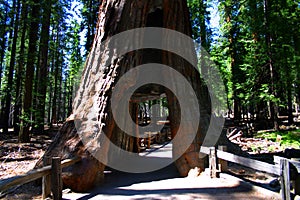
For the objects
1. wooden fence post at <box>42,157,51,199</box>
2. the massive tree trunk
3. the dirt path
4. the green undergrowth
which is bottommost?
the dirt path

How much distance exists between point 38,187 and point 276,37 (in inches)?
781

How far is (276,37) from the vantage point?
19.8 m

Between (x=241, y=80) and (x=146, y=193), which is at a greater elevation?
(x=241, y=80)

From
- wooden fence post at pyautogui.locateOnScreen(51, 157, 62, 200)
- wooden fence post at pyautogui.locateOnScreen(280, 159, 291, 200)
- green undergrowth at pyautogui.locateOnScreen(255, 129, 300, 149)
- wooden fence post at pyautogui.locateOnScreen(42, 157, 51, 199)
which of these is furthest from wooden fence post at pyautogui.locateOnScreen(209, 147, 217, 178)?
green undergrowth at pyautogui.locateOnScreen(255, 129, 300, 149)

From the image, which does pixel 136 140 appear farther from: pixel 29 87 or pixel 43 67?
pixel 43 67

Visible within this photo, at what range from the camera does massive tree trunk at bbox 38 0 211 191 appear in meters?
7.16

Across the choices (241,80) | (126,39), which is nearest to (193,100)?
(126,39)

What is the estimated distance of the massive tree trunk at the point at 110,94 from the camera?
7160 millimetres

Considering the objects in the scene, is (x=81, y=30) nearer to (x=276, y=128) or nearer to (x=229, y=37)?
(x=229, y=37)

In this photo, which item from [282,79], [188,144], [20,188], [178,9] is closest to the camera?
[20,188]

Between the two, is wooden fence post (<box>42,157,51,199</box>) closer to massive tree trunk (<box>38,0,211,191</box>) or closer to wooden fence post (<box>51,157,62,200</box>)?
wooden fence post (<box>51,157,62,200</box>)

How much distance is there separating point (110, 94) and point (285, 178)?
527 centimetres

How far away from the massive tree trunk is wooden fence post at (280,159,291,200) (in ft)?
10.6

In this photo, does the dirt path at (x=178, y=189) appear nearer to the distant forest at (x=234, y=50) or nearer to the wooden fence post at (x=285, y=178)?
the wooden fence post at (x=285, y=178)
